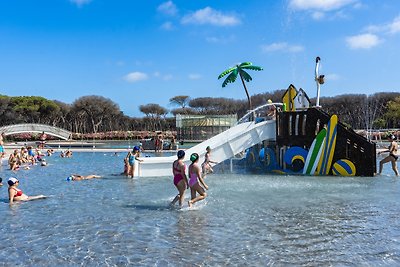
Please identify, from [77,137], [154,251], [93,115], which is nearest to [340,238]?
[154,251]

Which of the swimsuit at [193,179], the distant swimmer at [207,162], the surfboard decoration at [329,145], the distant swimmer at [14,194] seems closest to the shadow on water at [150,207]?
the swimsuit at [193,179]

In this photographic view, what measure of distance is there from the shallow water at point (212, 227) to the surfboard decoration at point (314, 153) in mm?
3219

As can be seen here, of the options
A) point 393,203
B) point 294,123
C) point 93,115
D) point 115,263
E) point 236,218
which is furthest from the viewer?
point 93,115

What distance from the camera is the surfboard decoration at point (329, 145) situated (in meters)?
16.5

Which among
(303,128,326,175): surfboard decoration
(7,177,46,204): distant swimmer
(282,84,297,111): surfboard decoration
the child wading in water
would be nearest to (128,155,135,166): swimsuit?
the child wading in water

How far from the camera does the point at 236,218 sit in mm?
8922

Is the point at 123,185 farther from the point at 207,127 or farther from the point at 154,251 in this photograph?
the point at 207,127

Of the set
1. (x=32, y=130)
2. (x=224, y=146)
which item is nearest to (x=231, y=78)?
(x=224, y=146)

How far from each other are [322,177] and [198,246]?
10426 millimetres

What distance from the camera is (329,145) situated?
1650cm

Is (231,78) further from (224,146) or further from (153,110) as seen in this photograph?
(153,110)

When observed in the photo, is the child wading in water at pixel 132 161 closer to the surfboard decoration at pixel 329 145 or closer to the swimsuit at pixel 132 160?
the swimsuit at pixel 132 160

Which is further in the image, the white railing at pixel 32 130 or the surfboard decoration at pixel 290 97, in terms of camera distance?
the white railing at pixel 32 130

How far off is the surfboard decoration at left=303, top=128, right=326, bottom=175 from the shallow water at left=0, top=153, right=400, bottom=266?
10.6ft
